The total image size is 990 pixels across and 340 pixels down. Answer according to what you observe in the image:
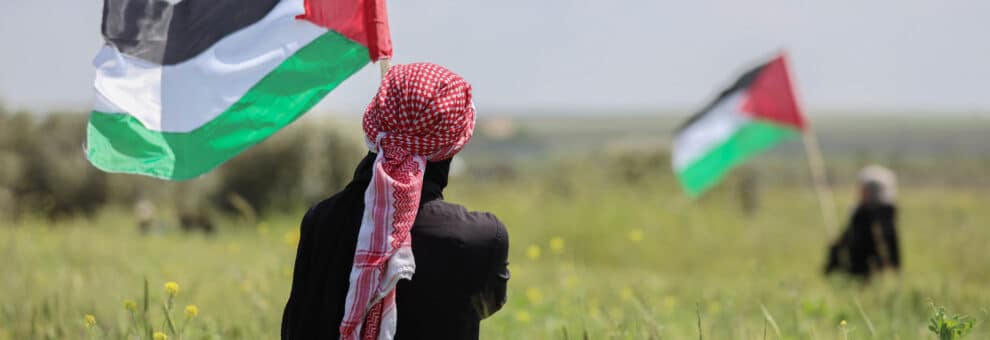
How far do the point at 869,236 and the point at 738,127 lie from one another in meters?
1.54

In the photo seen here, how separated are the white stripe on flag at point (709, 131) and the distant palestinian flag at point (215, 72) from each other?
18.0 ft

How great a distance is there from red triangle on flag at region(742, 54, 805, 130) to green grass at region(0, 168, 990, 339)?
1.40m

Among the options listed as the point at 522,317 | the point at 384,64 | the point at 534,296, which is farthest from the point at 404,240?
the point at 534,296

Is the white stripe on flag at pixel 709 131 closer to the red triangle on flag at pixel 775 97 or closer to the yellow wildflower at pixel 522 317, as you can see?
the red triangle on flag at pixel 775 97

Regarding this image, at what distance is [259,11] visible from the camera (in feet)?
11.6

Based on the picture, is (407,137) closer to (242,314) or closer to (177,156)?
(177,156)

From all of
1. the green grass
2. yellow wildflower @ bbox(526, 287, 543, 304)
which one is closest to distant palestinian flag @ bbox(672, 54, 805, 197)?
the green grass

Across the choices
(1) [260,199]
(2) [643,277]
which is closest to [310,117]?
(1) [260,199]

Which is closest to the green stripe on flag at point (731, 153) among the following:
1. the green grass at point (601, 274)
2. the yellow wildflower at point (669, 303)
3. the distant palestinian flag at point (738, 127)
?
the distant palestinian flag at point (738, 127)

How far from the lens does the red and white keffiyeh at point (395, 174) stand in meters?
2.49

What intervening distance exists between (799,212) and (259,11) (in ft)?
52.9

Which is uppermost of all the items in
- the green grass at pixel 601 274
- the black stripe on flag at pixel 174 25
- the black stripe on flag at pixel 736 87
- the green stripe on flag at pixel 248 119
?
the black stripe on flag at pixel 174 25

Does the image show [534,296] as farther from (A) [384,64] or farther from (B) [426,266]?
(B) [426,266]

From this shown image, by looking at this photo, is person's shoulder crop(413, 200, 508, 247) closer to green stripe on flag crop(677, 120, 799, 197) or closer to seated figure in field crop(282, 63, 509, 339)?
seated figure in field crop(282, 63, 509, 339)
